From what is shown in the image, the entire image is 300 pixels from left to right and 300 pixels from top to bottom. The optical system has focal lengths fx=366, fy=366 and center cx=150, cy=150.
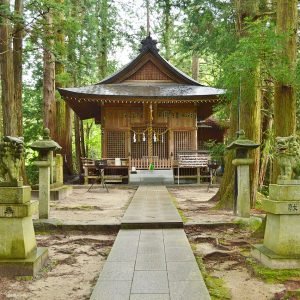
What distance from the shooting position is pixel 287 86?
5.72 metres

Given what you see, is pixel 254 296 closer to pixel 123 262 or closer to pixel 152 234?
pixel 123 262

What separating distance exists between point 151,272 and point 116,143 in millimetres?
15767

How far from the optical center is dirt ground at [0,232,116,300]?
402cm

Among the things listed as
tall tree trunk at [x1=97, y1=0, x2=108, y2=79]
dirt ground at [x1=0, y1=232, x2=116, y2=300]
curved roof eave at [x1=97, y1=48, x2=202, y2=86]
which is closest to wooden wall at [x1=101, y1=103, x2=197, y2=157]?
curved roof eave at [x1=97, y1=48, x2=202, y2=86]

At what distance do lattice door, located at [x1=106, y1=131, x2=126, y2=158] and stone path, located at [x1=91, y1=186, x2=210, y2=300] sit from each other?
1328 cm

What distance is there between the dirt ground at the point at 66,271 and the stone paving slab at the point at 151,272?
0.97 feet

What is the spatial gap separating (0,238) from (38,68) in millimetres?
17002

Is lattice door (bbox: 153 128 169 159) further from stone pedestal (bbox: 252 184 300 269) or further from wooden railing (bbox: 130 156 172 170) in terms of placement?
stone pedestal (bbox: 252 184 300 269)

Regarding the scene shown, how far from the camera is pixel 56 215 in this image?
8.64 m

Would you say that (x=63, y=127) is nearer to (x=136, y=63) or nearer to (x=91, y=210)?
(x=136, y=63)

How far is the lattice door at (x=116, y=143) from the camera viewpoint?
19784mm

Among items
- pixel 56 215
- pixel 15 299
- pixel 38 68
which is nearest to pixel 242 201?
pixel 56 215

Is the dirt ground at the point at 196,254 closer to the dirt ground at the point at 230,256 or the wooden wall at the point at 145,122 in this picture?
the dirt ground at the point at 230,256

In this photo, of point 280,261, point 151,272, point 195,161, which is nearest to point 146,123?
point 195,161
